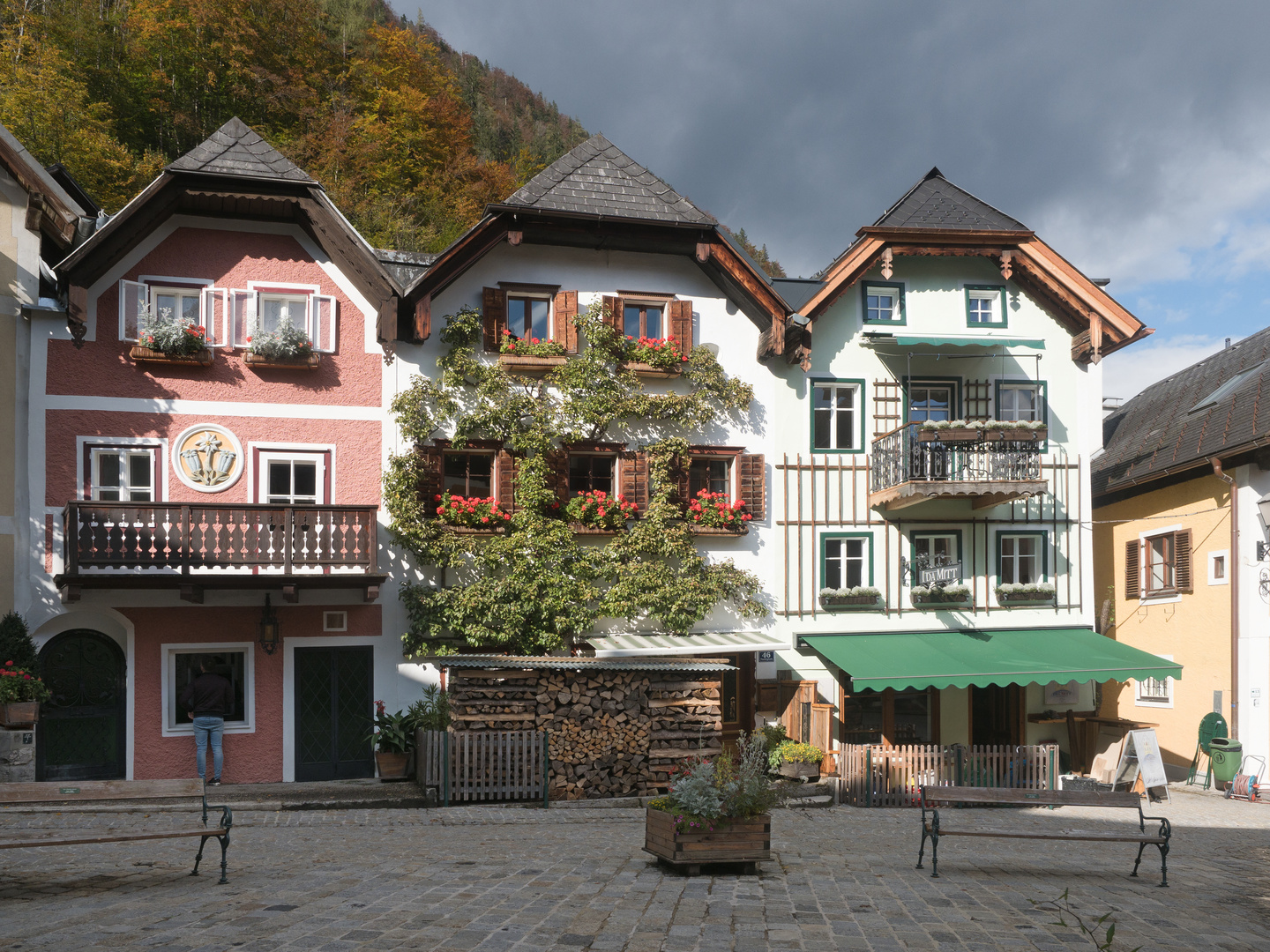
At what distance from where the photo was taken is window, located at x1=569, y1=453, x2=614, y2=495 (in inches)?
776

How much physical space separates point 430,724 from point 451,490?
426cm

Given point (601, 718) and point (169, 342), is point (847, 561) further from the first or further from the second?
point (169, 342)

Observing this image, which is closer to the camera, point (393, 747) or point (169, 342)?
point (393, 747)

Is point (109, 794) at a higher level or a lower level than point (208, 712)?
higher

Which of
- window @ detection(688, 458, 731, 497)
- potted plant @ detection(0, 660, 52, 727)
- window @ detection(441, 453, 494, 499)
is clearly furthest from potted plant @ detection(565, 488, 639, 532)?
potted plant @ detection(0, 660, 52, 727)

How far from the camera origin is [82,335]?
56.4 ft

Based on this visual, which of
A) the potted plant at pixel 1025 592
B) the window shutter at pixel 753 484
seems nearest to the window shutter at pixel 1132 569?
the potted plant at pixel 1025 592

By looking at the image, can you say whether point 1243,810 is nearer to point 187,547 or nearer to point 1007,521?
point 1007,521

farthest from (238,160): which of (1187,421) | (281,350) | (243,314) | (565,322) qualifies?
(1187,421)

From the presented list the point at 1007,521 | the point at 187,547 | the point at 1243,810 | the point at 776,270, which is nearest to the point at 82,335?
the point at 187,547

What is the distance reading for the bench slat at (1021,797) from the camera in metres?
10.9

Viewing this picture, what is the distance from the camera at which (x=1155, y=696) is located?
23.6 metres

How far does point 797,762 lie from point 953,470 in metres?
6.26

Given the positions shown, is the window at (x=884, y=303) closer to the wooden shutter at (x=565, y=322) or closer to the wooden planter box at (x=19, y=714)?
the wooden shutter at (x=565, y=322)
